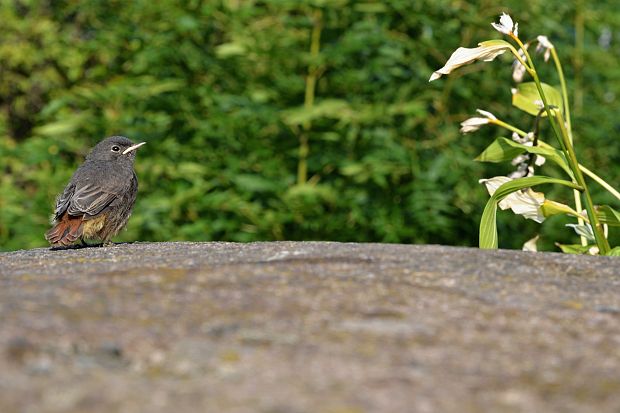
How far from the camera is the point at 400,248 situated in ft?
10.5

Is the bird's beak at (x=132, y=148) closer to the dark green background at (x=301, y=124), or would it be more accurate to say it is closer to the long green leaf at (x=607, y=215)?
the dark green background at (x=301, y=124)

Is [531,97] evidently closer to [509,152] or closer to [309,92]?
[509,152]

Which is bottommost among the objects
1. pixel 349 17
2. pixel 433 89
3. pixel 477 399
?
pixel 477 399

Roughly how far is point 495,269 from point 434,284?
33cm

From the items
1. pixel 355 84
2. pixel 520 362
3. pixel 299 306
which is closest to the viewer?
pixel 520 362

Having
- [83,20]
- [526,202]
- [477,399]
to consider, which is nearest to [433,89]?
[526,202]

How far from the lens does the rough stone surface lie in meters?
1.73

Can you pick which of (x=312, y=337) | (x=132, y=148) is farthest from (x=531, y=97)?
(x=132, y=148)

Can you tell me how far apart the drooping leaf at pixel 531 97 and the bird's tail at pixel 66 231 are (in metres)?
2.40

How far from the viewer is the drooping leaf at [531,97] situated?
3.93 metres

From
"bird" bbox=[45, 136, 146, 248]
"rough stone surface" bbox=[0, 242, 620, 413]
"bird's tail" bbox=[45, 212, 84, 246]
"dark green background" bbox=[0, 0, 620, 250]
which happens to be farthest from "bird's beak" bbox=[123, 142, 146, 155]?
"rough stone surface" bbox=[0, 242, 620, 413]

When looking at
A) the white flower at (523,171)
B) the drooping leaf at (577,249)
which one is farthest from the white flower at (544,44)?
the drooping leaf at (577,249)

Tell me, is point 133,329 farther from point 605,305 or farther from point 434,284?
point 605,305

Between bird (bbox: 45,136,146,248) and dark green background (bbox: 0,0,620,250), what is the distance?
271 millimetres
